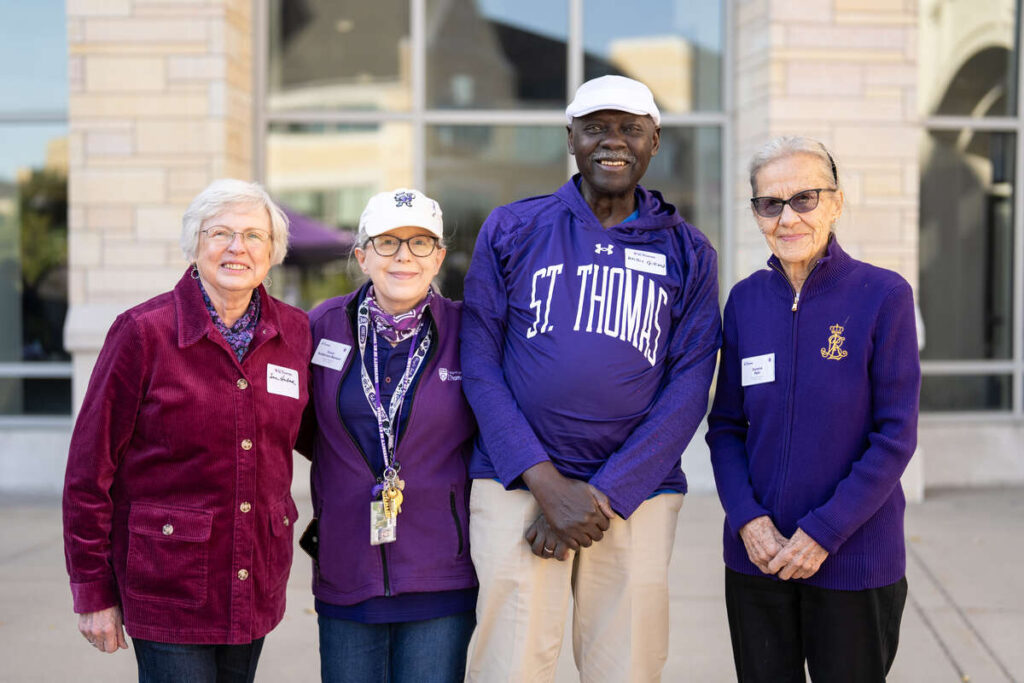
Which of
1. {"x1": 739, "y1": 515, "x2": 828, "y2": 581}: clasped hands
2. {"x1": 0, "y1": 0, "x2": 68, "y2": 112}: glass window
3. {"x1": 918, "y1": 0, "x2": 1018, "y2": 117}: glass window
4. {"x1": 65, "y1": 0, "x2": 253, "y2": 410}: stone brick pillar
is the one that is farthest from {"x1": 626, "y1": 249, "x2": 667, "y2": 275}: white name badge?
{"x1": 0, "y1": 0, "x2": 68, "y2": 112}: glass window

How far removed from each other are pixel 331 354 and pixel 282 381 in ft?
0.61

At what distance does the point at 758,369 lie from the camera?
2.52 metres

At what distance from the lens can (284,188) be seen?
7.18 meters

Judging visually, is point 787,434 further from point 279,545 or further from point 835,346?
point 279,545

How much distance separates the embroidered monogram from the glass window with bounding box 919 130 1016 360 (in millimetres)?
5518

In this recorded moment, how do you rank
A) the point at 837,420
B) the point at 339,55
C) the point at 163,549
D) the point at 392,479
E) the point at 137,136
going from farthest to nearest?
1. the point at 339,55
2. the point at 137,136
3. the point at 392,479
4. the point at 837,420
5. the point at 163,549

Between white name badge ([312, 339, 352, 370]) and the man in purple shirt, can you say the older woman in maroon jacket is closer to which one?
white name badge ([312, 339, 352, 370])

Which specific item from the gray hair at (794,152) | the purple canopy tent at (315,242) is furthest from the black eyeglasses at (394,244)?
the purple canopy tent at (315,242)

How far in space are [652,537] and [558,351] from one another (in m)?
0.59

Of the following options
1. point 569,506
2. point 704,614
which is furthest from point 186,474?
point 704,614

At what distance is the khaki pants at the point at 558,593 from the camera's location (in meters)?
2.57

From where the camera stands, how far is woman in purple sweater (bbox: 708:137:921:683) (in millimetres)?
2375

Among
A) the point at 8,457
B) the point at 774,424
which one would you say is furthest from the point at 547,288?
the point at 8,457

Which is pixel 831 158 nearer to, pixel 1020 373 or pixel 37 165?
pixel 1020 373
